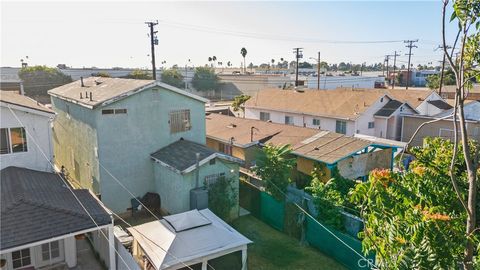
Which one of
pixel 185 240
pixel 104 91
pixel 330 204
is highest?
pixel 104 91

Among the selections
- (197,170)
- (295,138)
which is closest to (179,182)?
(197,170)

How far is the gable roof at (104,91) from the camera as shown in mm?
16922

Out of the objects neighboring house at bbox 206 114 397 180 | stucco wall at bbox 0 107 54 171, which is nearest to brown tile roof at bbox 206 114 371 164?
neighboring house at bbox 206 114 397 180

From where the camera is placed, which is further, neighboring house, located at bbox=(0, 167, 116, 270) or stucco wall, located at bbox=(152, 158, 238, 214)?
stucco wall, located at bbox=(152, 158, 238, 214)

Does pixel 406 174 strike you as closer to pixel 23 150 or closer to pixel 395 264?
pixel 395 264

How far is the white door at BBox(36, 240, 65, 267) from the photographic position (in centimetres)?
1259

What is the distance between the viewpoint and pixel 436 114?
34.5 metres

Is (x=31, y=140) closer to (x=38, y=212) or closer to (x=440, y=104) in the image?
(x=38, y=212)

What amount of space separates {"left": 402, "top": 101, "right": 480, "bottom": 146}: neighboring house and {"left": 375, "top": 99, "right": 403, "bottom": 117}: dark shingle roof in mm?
1346

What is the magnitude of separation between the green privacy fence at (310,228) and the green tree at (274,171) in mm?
656

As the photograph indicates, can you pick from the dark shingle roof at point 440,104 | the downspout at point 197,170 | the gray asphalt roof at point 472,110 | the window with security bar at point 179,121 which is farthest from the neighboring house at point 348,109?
the downspout at point 197,170

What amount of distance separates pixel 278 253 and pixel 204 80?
2549 inches

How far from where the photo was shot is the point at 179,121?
756 inches

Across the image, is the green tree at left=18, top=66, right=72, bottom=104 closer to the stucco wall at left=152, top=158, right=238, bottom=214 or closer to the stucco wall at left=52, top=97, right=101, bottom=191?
the stucco wall at left=52, top=97, right=101, bottom=191
